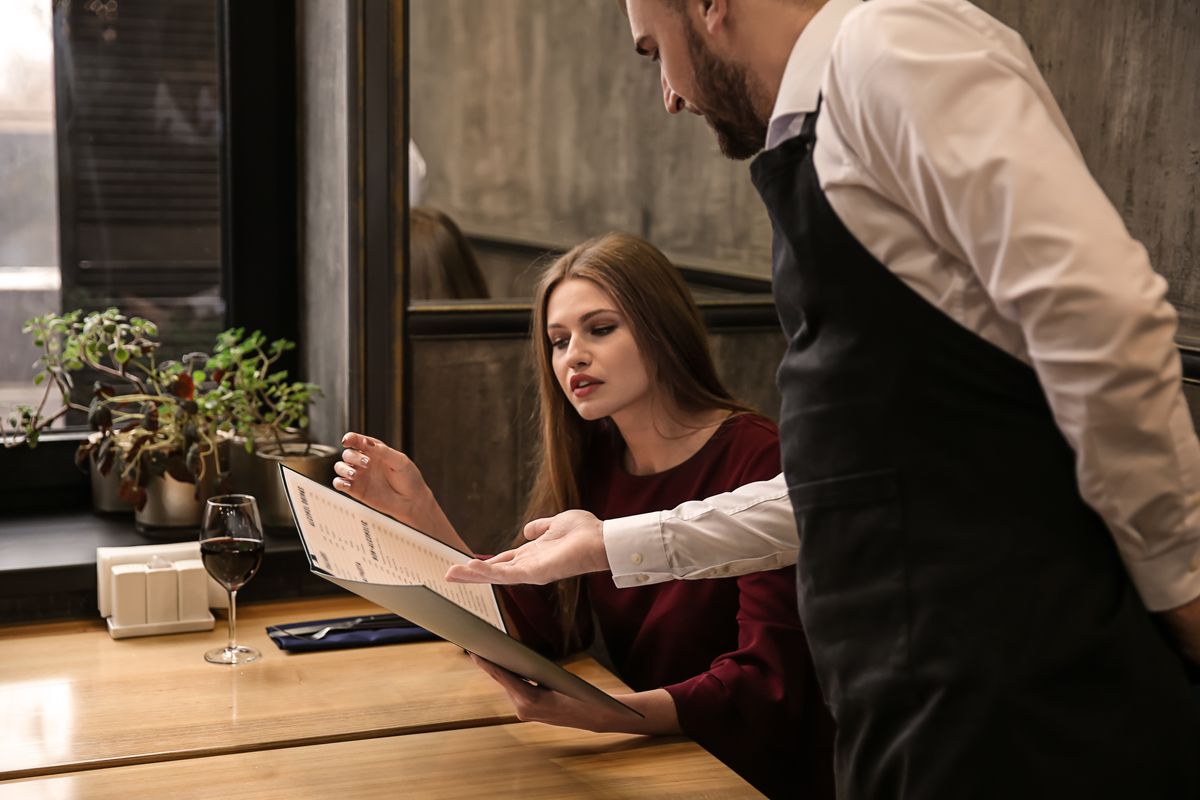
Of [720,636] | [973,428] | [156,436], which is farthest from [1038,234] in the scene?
[156,436]

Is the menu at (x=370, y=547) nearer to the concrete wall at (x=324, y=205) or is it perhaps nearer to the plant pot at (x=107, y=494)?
the concrete wall at (x=324, y=205)

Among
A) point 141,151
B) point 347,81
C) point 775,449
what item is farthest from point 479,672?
point 141,151

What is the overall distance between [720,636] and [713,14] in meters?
1.11

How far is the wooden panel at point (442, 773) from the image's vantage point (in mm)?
1379

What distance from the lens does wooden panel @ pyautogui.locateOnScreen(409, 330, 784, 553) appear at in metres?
2.47

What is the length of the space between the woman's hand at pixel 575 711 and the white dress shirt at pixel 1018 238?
709mm

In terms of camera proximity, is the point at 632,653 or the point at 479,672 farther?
the point at 632,653

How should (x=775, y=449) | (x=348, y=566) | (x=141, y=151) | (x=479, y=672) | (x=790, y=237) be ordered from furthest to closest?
1. (x=141, y=151)
2. (x=775, y=449)
3. (x=479, y=672)
4. (x=348, y=566)
5. (x=790, y=237)

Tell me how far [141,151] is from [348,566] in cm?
150

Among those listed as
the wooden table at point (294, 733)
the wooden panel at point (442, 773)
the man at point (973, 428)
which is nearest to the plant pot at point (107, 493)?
the wooden table at point (294, 733)

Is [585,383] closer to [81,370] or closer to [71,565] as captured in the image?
[71,565]

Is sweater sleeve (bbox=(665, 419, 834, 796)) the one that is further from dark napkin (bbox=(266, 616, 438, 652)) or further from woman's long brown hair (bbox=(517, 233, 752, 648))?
dark napkin (bbox=(266, 616, 438, 652))

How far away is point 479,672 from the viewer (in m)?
1.80

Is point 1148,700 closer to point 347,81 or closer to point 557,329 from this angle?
point 557,329
